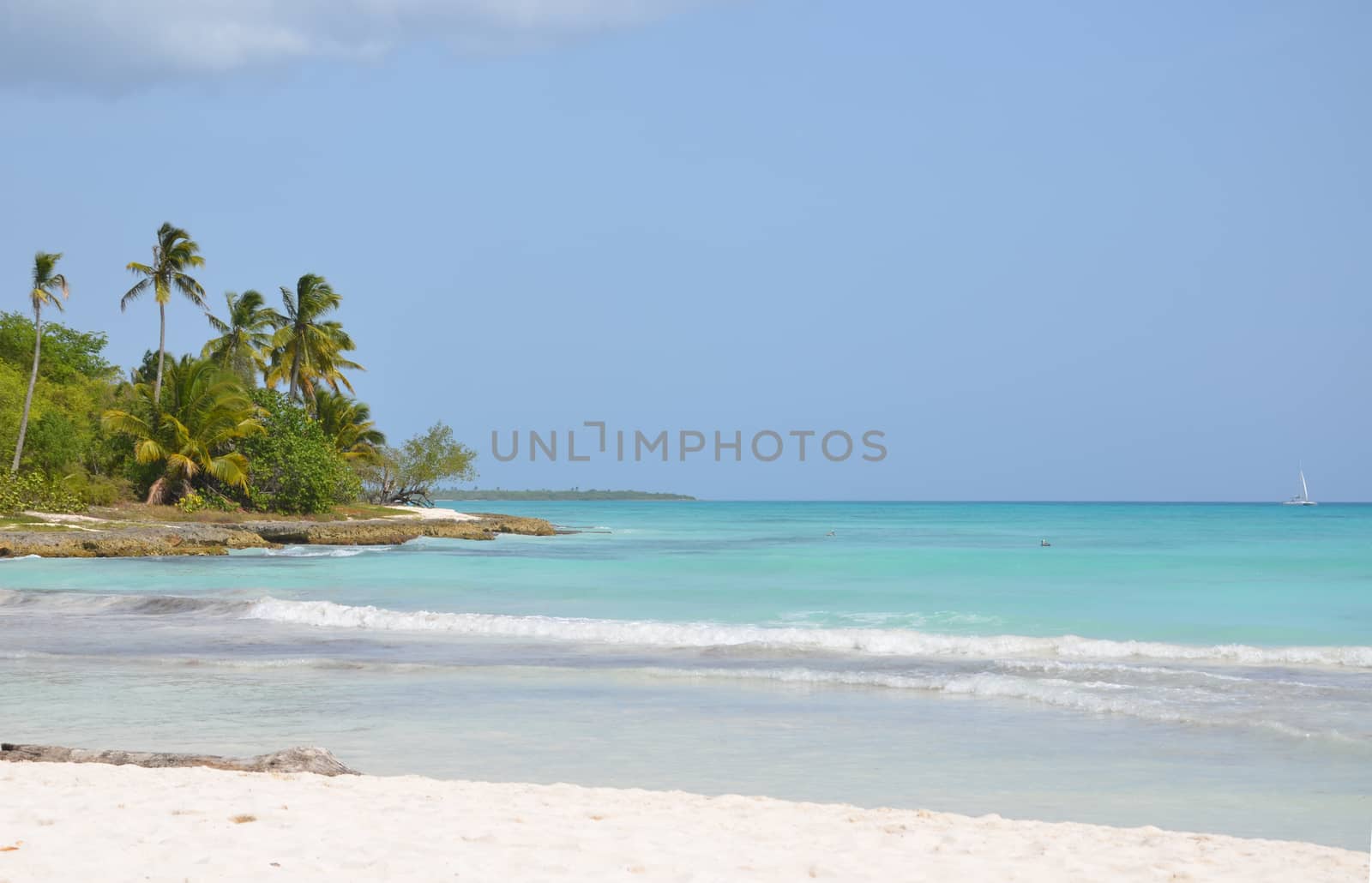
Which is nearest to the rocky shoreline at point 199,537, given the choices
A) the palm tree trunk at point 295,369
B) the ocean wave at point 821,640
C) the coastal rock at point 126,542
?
the coastal rock at point 126,542

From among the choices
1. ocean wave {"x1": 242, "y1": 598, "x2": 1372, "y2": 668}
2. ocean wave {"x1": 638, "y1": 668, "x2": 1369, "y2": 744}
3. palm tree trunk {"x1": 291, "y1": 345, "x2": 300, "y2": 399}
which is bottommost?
ocean wave {"x1": 242, "y1": 598, "x2": 1372, "y2": 668}

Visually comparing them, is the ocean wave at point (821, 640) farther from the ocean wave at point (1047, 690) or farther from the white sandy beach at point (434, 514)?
the white sandy beach at point (434, 514)

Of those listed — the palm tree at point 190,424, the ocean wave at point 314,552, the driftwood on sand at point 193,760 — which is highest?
the palm tree at point 190,424

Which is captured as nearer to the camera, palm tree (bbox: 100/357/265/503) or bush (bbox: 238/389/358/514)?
palm tree (bbox: 100/357/265/503)

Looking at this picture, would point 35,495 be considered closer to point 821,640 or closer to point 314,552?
point 314,552

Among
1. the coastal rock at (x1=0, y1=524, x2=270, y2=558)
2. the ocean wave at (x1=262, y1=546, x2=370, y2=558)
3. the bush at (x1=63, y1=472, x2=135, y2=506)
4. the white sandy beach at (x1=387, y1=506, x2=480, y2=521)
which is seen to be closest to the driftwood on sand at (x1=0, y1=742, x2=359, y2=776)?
the coastal rock at (x1=0, y1=524, x2=270, y2=558)

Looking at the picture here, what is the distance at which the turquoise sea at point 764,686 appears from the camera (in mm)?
7406

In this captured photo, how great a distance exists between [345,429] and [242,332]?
7014 millimetres

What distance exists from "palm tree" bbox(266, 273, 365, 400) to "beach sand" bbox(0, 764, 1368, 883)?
43176 millimetres

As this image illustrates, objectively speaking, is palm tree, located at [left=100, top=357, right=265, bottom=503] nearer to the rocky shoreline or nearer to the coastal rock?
the rocky shoreline

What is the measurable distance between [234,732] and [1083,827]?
6.29 m

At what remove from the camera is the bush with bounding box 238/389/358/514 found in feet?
140

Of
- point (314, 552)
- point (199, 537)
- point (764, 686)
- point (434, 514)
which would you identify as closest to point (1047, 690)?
point (764, 686)

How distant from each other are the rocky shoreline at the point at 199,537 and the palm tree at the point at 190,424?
2.56 metres
